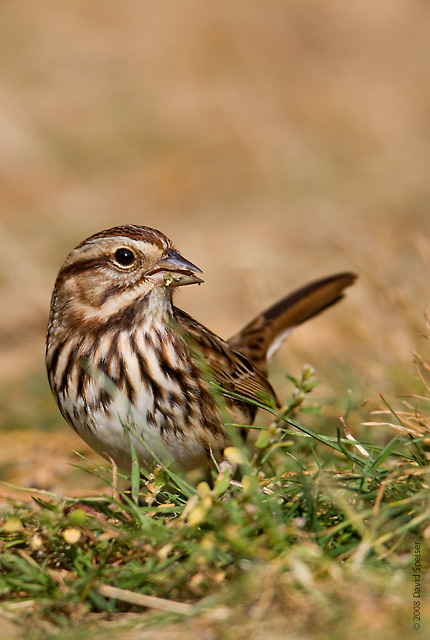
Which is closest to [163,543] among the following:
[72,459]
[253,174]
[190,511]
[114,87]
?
[190,511]

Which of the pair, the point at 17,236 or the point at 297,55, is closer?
the point at 17,236

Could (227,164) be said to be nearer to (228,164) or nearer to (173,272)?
(228,164)

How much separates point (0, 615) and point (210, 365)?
1.56 m

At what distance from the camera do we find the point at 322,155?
11.0 meters

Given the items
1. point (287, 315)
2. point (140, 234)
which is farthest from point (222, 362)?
point (287, 315)

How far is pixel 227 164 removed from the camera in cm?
1091

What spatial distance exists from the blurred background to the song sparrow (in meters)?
0.92

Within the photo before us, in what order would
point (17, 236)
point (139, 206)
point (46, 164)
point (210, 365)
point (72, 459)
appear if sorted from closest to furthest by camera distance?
point (210, 365), point (72, 459), point (17, 236), point (139, 206), point (46, 164)

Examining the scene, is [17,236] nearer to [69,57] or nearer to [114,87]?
[114,87]

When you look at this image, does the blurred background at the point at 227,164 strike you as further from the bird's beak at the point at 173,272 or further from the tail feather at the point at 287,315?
the bird's beak at the point at 173,272

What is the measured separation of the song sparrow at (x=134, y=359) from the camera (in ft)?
11.4

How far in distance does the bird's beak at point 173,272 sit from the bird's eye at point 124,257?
Result: 3.6 inches

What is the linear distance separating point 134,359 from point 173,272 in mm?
371

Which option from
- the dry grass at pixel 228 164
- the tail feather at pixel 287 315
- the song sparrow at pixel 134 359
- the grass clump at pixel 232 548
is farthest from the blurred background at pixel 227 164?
the grass clump at pixel 232 548
